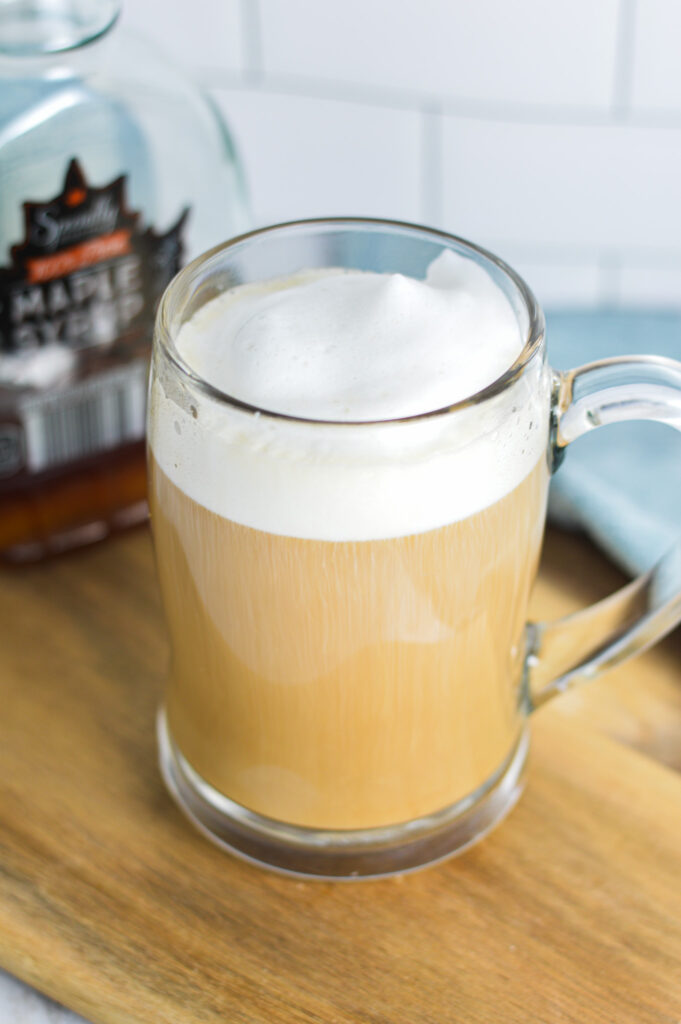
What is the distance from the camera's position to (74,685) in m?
0.71

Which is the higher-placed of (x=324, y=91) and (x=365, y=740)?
(x=324, y=91)

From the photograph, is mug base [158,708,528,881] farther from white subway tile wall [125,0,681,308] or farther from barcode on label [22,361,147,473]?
white subway tile wall [125,0,681,308]

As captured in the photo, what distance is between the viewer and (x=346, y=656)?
0.54 metres

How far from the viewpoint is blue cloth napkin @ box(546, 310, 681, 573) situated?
0.77 metres

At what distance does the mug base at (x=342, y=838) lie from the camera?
0.61 m

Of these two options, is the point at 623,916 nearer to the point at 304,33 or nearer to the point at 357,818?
the point at 357,818

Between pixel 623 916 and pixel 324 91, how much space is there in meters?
0.70

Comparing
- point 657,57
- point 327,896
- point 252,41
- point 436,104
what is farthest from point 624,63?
point 327,896

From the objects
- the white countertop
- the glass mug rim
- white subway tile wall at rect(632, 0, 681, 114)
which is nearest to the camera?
the glass mug rim

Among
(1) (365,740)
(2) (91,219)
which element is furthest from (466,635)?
(2) (91,219)

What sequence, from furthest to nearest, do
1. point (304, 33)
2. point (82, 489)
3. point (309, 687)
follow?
point (304, 33) < point (82, 489) < point (309, 687)

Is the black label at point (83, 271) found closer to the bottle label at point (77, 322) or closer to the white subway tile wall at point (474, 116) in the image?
the bottle label at point (77, 322)

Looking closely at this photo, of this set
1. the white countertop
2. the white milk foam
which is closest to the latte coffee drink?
the white milk foam

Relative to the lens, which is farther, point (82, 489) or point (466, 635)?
point (82, 489)
